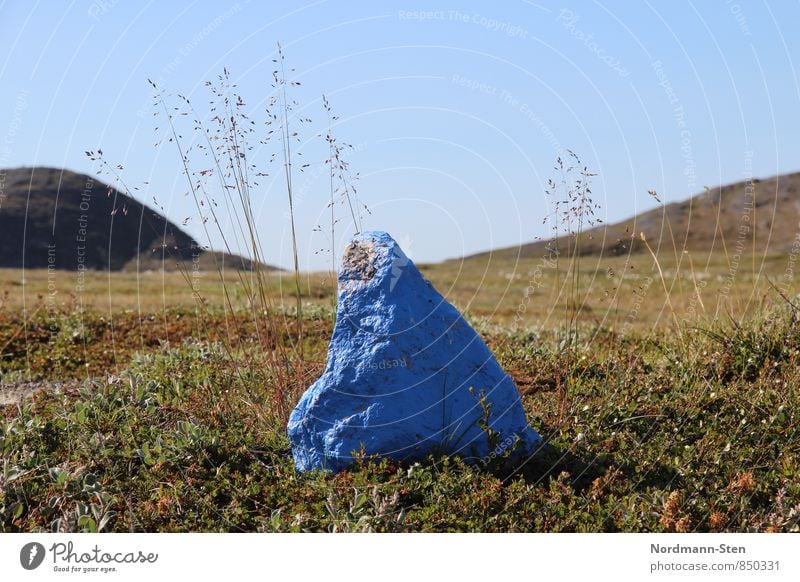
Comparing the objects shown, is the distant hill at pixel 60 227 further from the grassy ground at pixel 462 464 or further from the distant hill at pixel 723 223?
the grassy ground at pixel 462 464

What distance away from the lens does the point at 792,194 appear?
182ft

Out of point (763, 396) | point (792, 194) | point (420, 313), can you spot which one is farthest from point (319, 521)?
point (792, 194)

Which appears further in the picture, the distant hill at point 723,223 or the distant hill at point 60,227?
the distant hill at point 60,227

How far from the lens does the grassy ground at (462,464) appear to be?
5.69 metres

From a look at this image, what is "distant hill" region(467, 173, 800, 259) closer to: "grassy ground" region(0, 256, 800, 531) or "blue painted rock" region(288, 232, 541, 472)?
"grassy ground" region(0, 256, 800, 531)

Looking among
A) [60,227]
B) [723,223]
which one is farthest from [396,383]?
[60,227]

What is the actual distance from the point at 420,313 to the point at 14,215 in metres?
88.1

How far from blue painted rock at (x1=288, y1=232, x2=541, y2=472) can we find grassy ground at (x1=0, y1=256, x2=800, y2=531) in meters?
0.19

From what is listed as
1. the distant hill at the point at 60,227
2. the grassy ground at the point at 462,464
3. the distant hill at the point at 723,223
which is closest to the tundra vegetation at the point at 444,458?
the grassy ground at the point at 462,464

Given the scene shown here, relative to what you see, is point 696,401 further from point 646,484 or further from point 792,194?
point 792,194

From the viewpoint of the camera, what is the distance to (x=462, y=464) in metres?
6.07

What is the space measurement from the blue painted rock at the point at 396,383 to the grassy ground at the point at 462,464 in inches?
7.6

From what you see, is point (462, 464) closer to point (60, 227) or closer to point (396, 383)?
point (396, 383)
